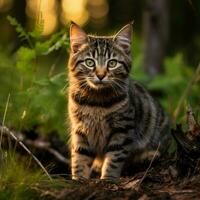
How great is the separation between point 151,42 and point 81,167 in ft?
23.6

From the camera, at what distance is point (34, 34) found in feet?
23.9

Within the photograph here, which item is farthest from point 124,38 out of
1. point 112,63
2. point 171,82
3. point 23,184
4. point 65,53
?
point 65,53

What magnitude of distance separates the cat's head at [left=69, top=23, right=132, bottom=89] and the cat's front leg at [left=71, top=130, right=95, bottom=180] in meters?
0.55

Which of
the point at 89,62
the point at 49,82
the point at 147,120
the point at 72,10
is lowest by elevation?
the point at 147,120

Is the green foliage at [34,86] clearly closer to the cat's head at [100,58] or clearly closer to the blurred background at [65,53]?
the blurred background at [65,53]

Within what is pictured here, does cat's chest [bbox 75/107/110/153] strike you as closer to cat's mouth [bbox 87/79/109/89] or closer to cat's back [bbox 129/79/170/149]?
cat's mouth [bbox 87/79/109/89]

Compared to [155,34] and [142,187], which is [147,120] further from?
[155,34]

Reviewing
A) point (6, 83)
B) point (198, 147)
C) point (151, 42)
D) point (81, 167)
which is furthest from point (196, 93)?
point (198, 147)

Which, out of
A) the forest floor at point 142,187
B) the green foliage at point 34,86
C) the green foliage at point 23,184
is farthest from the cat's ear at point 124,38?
the green foliage at point 23,184

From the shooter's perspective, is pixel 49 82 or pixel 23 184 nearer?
pixel 23 184

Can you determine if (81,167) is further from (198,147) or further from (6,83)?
(6,83)

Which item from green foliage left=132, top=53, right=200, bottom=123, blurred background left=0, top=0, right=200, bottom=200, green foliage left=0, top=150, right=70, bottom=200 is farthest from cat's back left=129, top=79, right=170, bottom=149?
green foliage left=132, top=53, right=200, bottom=123

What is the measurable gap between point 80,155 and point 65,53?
9.60 meters

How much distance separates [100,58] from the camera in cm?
689
